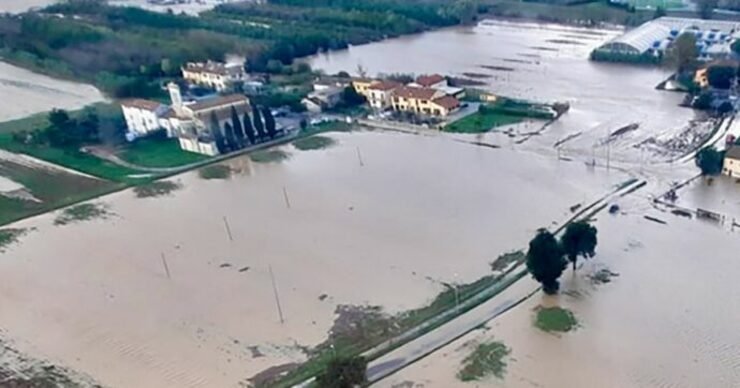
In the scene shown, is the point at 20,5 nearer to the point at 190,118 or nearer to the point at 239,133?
the point at 190,118

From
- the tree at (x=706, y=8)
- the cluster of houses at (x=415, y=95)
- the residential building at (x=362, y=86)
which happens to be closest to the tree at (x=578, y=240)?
the cluster of houses at (x=415, y=95)

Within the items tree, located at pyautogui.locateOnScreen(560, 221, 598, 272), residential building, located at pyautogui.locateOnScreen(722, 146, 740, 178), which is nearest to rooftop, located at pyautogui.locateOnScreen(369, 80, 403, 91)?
residential building, located at pyautogui.locateOnScreen(722, 146, 740, 178)

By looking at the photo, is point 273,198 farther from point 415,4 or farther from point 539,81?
point 415,4

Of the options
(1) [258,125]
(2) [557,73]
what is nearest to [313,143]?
(1) [258,125]

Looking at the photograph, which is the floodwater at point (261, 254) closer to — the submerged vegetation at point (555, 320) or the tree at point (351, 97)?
the submerged vegetation at point (555, 320)

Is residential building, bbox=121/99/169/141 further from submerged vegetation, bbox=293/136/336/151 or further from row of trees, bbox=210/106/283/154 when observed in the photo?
submerged vegetation, bbox=293/136/336/151
